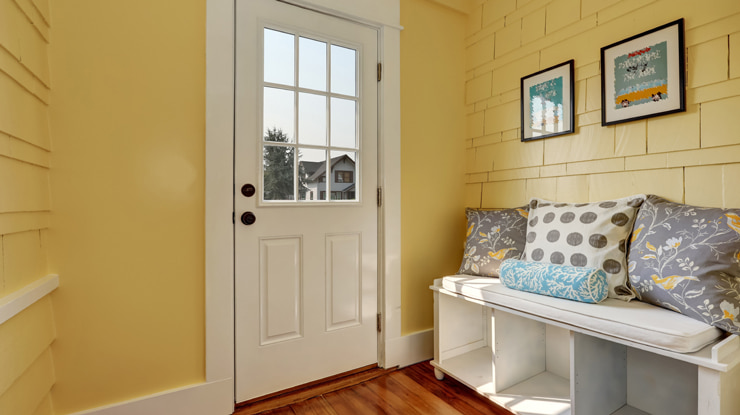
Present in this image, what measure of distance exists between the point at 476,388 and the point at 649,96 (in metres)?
1.52

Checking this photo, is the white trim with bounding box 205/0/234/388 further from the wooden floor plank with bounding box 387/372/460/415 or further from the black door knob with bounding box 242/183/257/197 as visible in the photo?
the wooden floor plank with bounding box 387/372/460/415

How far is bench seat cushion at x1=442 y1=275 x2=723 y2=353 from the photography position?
3.44 ft

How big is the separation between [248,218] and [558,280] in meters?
1.38

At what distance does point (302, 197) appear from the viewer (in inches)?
72.2

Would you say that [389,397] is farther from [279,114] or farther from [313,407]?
[279,114]

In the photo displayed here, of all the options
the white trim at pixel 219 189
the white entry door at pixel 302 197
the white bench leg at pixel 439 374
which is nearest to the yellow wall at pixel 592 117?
the white entry door at pixel 302 197

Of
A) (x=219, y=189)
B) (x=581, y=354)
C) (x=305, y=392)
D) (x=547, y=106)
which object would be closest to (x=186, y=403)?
(x=305, y=392)

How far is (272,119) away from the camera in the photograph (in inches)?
68.9

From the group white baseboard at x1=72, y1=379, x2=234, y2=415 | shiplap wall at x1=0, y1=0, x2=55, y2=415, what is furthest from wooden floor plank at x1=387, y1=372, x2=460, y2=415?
shiplap wall at x1=0, y1=0, x2=55, y2=415

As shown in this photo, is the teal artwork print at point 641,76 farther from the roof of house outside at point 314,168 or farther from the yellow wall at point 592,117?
the roof of house outside at point 314,168

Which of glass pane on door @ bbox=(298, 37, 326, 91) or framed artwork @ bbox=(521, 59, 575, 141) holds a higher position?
glass pane on door @ bbox=(298, 37, 326, 91)

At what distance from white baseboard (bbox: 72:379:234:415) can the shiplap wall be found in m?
0.24

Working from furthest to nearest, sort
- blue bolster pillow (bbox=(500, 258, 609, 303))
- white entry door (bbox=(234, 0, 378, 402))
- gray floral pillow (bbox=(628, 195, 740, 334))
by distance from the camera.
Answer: white entry door (bbox=(234, 0, 378, 402))
blue bolster pillow (bbox=(500, 258, 609, 303))
gray floral pillow (bbox=(628, 195, 740, 334))

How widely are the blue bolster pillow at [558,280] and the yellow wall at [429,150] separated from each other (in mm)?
644
